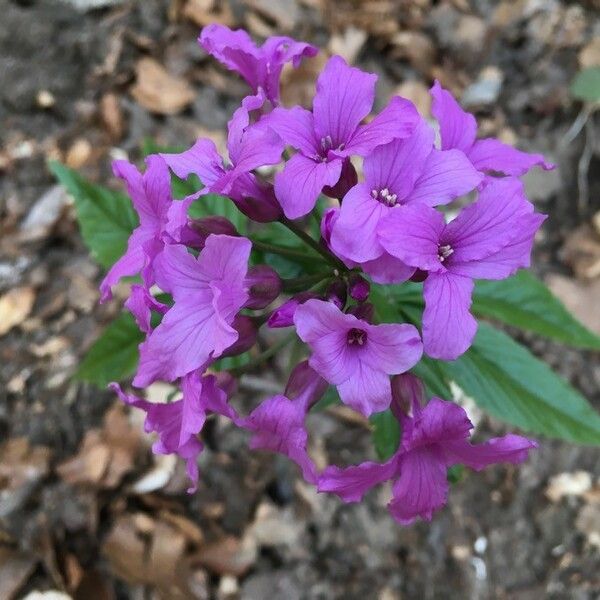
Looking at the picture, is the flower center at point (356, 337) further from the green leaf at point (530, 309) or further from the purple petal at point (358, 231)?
the green leaf at point (530, 309)

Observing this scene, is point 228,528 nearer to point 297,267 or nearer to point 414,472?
point 297,267

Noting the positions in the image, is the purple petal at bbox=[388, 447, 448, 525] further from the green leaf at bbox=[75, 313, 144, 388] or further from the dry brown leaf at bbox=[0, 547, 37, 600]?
the dry brown leaf at bbox=[0, 547, 37, 600]

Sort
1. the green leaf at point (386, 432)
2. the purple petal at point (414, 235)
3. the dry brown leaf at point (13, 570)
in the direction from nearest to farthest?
1. the purple petal at point (414, 235)
2. the green leaf at point (386, 432)
3. the dry brown leaf at point (13, 570)

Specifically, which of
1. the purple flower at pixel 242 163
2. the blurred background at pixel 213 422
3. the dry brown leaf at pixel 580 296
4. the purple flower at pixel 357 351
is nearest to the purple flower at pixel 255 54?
the purple flower at pixel 242 163

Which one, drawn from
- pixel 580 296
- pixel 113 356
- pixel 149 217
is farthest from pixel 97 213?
pixel 580 296

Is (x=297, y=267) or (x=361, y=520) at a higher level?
(x=297, y=267)

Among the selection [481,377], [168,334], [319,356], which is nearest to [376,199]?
[319,356]

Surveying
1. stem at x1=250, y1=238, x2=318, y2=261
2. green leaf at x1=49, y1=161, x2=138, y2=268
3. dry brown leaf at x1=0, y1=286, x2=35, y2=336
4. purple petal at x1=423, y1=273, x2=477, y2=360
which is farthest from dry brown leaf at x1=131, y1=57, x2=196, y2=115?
purple petal at x1=423, y1=273, x2=477, y2=360
